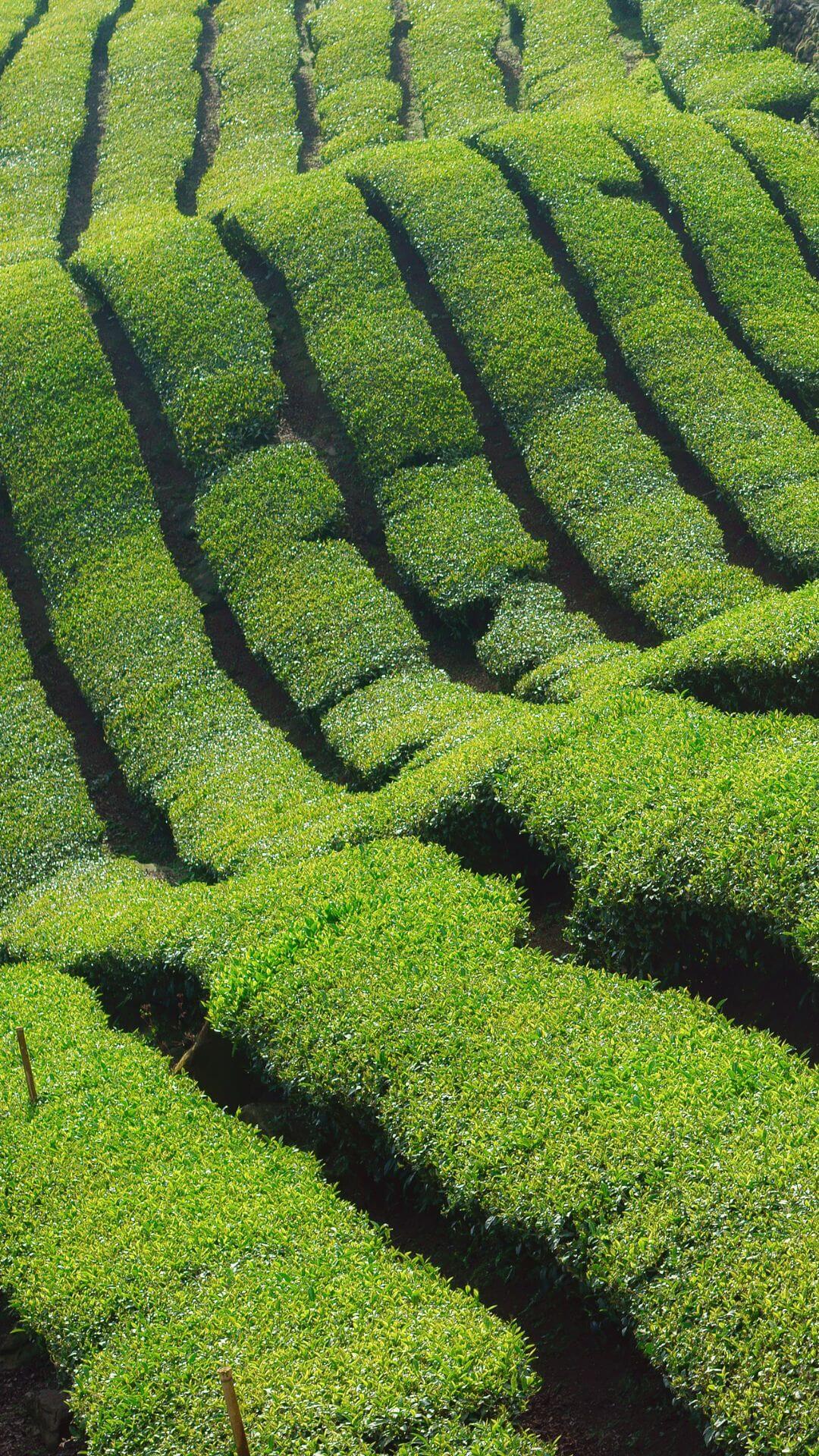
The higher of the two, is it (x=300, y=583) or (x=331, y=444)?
(x=331, y=444)

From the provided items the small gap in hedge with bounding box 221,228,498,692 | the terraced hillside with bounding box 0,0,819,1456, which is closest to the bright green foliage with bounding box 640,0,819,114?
the terraced hillside with bounding box 0,0,819,1456

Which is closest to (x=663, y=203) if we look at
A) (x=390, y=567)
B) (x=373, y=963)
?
(x=390, y=567)

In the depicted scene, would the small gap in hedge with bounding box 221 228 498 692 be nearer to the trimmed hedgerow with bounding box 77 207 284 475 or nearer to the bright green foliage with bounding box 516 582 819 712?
the trimmed hedgerow with bounding box 77 207 284 475

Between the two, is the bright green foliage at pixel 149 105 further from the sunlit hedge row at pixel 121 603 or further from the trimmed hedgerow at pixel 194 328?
the sunlit hedge row at pixel 121 603

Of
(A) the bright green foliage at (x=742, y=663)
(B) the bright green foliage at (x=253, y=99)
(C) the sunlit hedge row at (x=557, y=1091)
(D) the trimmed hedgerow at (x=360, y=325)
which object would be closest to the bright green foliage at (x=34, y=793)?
(C) the sunlit hedge row at (x=557, y=1091)

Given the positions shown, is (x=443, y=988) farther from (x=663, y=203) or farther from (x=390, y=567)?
(x=663, y=203)

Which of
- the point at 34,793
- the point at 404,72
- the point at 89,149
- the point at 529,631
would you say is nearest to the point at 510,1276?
the point at 529,631

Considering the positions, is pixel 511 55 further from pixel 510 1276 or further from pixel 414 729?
pixel 510 1276
